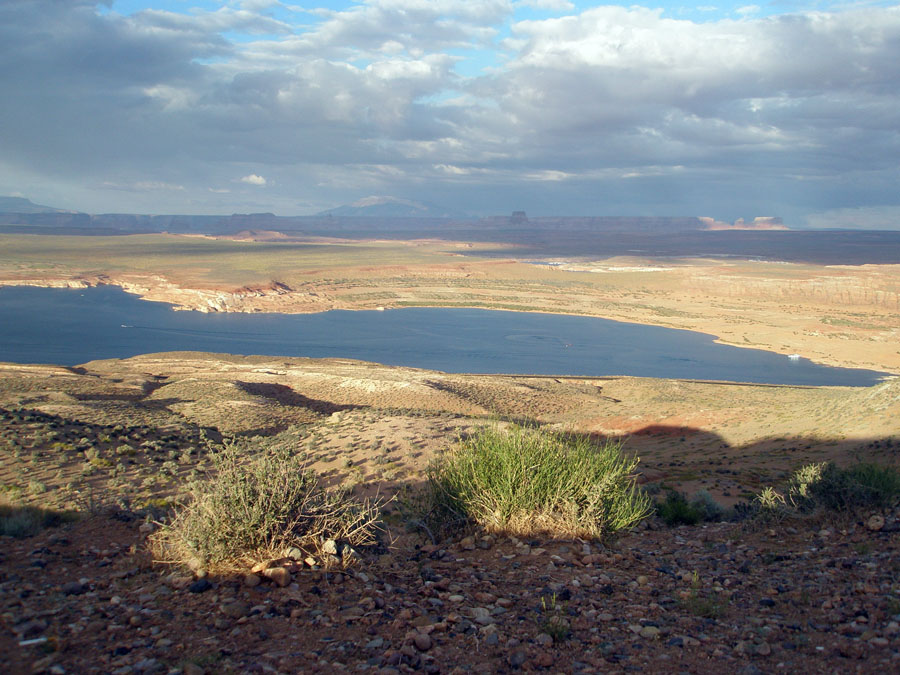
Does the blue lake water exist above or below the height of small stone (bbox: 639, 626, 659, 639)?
below

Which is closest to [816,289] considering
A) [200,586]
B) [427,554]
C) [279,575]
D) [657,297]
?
[657,297]

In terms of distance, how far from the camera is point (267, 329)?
71.2 metres

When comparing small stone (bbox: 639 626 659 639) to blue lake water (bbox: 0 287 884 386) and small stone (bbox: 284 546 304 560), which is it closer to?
small stone (bbox: 284 546 304 560)

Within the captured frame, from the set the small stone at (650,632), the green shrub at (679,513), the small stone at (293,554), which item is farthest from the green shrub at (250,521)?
the green shrub at (679,513)

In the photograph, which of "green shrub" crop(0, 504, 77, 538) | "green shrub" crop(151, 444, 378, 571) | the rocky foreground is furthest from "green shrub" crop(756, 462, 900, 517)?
"green shrub" crop(0, 504, 77, 538)

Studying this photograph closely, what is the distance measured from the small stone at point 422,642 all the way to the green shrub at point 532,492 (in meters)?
2.73

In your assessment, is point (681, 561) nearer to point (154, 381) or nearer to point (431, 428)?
point (431, 428)

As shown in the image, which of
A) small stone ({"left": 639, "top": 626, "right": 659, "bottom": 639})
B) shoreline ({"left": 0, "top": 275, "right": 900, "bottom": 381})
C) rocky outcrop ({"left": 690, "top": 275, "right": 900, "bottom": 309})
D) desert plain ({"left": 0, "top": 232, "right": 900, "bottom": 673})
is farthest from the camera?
shoreline ({"left": 0, "top": 275, "right": 900, "bottom": 381})

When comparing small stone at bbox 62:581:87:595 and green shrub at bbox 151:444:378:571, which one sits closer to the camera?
small stone at bbox 62:581:87:595

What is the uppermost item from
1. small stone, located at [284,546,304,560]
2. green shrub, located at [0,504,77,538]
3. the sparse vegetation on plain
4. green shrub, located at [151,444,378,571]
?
green shrub, located at [151,444,378,571]

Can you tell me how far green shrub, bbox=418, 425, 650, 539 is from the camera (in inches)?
266

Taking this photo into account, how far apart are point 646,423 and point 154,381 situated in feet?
76.9

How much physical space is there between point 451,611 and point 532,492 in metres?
2.32

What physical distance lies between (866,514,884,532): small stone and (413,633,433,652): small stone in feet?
16.8
